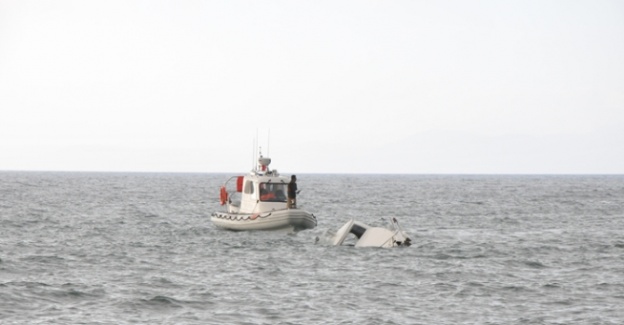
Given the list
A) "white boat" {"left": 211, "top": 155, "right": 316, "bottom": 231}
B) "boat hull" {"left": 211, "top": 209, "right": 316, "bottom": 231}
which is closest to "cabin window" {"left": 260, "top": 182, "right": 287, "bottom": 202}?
"white boat" {"left": 211, "top": 155, "right": 316, "bottom": 231}

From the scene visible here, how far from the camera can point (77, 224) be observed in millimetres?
47062

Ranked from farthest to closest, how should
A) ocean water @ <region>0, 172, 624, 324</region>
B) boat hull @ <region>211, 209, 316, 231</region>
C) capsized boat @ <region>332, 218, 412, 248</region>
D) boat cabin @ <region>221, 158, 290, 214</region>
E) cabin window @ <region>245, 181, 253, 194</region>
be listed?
cabin window @ <region>245, 181, 253, 194</region> → boat cabin @ <region>221, 158, 290, 214</region> → boat hull @ <region>211, 209, 316, 231</region> → capsized boat @ <region>332, 218, 412, 248</region> → ocean water @ <region>0, 172, 624, 324</region>

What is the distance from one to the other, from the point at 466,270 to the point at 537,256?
5.79 metres

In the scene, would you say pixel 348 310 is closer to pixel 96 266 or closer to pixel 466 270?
pixel 466 270

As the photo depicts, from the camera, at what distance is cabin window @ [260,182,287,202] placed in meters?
37.8

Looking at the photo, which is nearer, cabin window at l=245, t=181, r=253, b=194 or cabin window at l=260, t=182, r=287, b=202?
cabin window at l=260, t=182, r=287, b=202

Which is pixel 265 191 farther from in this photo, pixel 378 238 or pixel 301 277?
pixel 301 277

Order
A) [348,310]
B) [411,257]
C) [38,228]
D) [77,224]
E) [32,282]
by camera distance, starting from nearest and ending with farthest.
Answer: [348,310], [32,282], [411,257], [38,228], [77,224]

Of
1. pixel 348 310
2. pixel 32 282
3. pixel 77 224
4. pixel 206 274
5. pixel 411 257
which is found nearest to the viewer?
pixel 348 310

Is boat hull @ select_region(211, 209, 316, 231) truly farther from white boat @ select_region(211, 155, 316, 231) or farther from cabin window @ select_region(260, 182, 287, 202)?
cabin window @ select_region(260, 182, 287, 202)

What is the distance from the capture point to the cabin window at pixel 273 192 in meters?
37.8

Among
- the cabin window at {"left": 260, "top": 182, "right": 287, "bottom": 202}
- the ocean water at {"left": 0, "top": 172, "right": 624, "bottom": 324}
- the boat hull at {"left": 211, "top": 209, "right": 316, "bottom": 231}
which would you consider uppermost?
the cabin window at {"left": 260, "top": 182, "right": 287, "bottom": 202}

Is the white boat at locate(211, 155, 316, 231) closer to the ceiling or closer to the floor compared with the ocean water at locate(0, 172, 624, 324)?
closer to the ceiling

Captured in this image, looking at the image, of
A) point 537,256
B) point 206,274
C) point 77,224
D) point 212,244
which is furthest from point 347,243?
point 77,224
